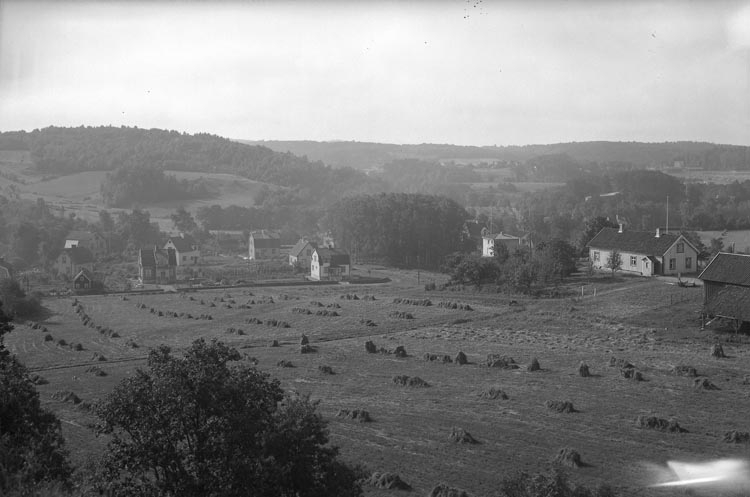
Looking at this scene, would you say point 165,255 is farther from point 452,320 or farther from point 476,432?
point 476,432

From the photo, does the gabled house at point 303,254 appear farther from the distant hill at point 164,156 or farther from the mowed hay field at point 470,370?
the distant hill at point 164,156

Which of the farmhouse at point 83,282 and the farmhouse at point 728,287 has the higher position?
the farmhouse at point 728,287

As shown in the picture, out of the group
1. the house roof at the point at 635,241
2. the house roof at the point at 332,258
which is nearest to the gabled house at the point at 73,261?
the house roof at the point at 332,258

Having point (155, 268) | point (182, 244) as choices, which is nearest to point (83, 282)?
point (155, 268)

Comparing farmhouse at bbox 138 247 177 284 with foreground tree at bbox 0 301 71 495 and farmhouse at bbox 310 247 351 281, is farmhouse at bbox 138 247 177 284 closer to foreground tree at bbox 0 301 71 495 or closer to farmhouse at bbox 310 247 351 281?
farmhouse at bbox 310 247 351 281

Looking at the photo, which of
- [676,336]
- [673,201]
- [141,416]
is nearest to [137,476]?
[141,416]
